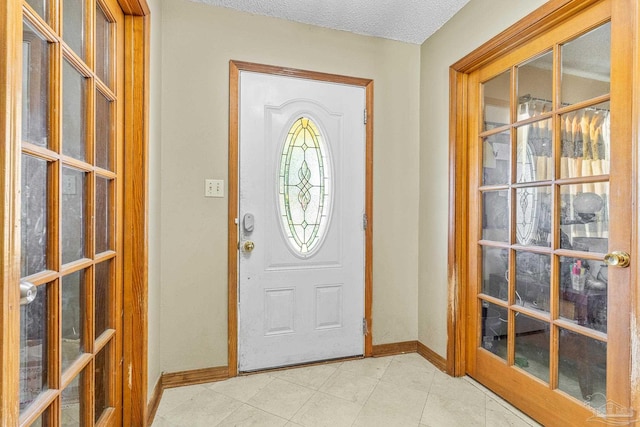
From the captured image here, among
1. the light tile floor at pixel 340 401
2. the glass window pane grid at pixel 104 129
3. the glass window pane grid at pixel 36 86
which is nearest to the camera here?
the glass window pane grid at pixel 36 86

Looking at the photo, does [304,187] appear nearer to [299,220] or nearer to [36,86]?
[299,220]

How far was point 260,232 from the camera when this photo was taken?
7.19 feet

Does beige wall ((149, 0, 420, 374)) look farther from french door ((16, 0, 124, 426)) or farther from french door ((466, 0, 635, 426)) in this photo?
french door ((466, 0, 635, 426))

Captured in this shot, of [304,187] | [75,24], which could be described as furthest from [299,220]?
[75,24]

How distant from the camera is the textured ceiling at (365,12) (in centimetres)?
206

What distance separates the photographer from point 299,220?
228cm

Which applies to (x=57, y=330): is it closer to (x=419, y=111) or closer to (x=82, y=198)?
(x=82, y=198)

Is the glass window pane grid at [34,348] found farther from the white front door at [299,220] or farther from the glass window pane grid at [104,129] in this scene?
the white front door at [299,220]

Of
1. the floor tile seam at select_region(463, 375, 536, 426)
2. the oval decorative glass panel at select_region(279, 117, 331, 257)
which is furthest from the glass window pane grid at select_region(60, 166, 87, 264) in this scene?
the floor tile seam at select_region(463, 375, 536, 426)

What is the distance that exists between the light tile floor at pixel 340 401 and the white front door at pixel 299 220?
196 mm

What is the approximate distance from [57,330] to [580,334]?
6.42ft

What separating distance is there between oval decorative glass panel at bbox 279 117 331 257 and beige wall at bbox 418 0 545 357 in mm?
739

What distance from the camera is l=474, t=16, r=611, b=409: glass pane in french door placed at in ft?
4.69

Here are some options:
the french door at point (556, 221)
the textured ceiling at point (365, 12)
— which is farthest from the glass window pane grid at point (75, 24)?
the french door at point (556, 221)
